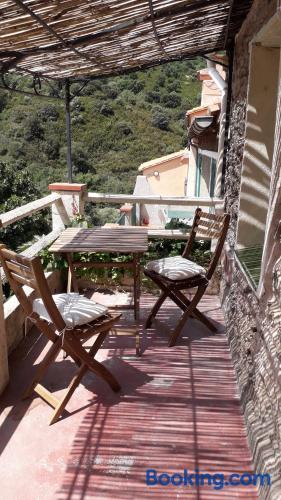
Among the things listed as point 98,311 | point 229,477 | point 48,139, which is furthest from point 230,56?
point 48,139

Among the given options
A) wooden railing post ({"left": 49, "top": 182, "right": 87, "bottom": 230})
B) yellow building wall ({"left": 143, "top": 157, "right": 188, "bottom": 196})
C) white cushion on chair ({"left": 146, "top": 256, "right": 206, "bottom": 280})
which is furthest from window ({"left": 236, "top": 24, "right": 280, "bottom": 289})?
yellow building wall ({"left": 143, "top": 157, "right": 188, "bottom": 196})

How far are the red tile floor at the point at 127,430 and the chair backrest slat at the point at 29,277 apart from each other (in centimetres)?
59

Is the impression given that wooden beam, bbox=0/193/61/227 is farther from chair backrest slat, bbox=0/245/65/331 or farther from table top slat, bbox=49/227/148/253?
chair backrest slat, bbox=0/245/65/331

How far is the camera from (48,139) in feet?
82.3

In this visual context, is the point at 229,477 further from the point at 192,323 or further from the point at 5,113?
the point at 5,113

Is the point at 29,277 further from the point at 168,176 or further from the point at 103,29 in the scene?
the point at 168,176

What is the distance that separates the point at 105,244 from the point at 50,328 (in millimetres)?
877

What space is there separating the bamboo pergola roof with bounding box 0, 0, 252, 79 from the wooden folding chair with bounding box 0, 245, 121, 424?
1255 mm

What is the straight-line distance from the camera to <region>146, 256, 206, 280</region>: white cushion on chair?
129 inches

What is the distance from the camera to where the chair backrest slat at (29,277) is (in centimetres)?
207

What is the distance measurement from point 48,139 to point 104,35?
23.6m

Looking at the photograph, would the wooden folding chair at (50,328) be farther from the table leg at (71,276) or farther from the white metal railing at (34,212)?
the table leg at (71,276)

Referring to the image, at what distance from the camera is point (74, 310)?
2.49 m

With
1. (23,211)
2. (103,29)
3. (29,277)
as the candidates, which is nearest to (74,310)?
(29,277)
